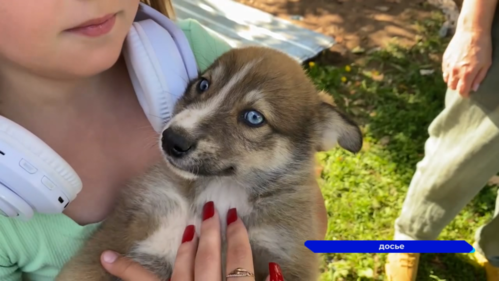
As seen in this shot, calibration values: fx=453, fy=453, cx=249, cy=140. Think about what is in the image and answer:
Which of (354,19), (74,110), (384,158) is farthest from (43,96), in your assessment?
(354,19)

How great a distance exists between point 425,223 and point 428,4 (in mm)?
3748

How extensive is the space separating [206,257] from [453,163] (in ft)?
6.08

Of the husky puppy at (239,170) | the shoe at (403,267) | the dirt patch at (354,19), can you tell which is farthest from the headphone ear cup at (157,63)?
the dirt patch at (354,19)

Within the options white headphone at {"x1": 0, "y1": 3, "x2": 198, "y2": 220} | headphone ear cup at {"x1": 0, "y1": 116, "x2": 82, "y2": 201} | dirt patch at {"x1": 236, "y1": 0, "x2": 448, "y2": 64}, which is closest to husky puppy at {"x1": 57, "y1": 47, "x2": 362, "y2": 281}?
white headphone at {"x1": 0, "y1": 3, "x2": 198, "y2": 220}

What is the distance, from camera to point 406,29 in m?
5.66

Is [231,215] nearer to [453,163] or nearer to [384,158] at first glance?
[453,163]

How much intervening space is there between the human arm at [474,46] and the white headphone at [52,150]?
1586 mm

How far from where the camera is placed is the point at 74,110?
2.16 meters

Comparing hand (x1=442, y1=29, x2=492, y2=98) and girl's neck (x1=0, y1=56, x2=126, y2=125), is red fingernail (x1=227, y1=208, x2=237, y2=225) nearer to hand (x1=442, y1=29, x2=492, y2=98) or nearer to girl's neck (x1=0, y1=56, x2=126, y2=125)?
girl's neck (x1=0, y1=56, x2=126, y2=125)

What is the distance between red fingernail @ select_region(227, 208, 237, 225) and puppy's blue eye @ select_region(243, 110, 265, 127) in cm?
40

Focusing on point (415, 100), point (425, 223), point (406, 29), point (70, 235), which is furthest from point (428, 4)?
point (70, 235)

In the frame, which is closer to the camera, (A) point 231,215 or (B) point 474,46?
(A) point 231,215

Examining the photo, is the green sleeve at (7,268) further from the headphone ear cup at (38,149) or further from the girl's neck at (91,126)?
the headphone ear cup at (38,149)

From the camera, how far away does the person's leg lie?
2.62m
